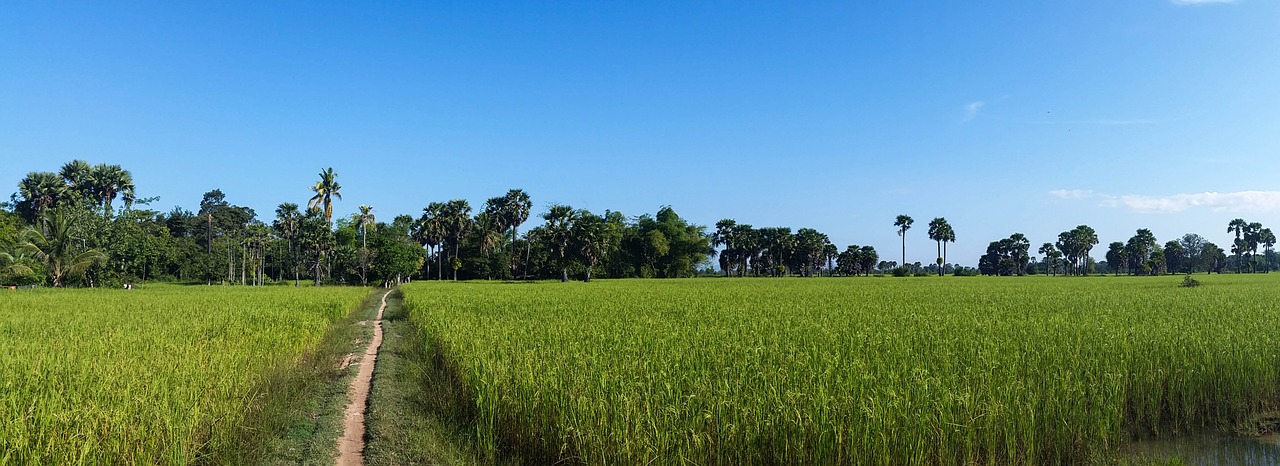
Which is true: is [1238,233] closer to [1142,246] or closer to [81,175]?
[1142,246]

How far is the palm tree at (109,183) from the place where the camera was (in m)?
67.2

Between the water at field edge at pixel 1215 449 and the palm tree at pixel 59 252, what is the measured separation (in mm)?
50972

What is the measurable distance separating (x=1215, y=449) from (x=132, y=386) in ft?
39.4

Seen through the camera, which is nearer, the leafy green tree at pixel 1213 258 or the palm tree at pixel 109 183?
the palm tree at pixel 109 183

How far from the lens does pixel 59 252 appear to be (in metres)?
37.3

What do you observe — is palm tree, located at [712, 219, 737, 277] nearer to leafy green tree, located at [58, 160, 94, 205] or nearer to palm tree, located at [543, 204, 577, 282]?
palm tree, located at [543, 204, 577, 282]

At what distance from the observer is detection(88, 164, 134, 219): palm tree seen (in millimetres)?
67250

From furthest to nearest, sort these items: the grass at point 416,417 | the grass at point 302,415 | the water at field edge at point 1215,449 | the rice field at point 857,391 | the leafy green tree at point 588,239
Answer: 1. the leafy green tree at point 588,239
2. the grass at point 302,415
3. the grass at point 416,417
4. the water at field edge at point 1215,449
5. the rice field at point 857,391

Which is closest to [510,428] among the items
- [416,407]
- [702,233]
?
[416,407]

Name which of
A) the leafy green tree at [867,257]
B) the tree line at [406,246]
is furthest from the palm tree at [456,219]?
the leafy green tree at [867,257]

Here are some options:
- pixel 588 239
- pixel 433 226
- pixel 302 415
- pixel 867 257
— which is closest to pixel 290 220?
pixel 433 226

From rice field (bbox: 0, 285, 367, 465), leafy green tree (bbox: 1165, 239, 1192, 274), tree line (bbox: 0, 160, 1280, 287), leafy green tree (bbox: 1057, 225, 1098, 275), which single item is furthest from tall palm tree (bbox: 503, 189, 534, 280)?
leafy green tree (bbox: 1165, 239, 1192, 274)

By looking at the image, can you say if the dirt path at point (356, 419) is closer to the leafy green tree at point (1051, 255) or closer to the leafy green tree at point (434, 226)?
the leafy green tree at point (434, 226)

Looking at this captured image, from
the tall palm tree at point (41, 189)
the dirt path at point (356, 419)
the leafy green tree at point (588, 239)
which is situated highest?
the tall palm tree at point (41, 189)
